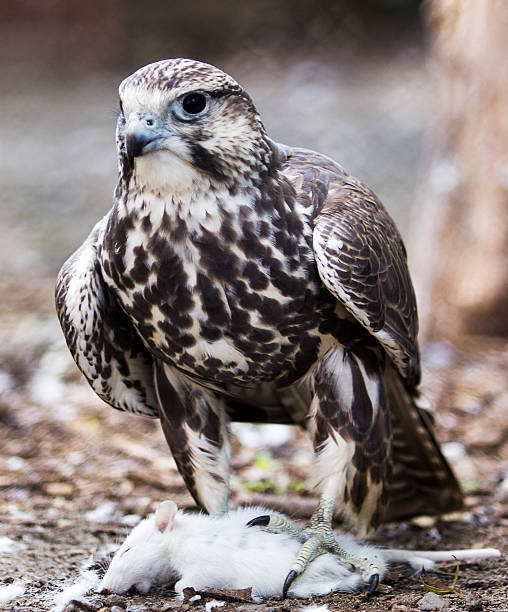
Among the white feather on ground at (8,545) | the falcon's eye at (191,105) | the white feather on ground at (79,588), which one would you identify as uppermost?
the falcon's eye at (191,105)

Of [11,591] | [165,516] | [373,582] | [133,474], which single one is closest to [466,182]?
[133,474]

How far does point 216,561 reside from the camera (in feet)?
8.39

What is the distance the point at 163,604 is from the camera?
2.46 m

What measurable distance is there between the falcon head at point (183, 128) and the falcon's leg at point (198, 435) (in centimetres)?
79

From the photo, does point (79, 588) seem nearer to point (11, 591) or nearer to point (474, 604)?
point (11, 591)

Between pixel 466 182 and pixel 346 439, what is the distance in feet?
8.38

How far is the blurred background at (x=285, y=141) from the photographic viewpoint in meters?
4.17

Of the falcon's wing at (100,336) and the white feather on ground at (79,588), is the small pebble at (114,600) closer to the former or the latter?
the white feather on ground at (79,588)

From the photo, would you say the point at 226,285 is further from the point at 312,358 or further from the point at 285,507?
the point at 285,507

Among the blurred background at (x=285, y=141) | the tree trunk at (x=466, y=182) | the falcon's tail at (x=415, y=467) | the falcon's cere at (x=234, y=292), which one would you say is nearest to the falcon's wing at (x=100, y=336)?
A: the falcon's cere at (x=234, y=292)

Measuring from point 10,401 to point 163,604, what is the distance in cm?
237

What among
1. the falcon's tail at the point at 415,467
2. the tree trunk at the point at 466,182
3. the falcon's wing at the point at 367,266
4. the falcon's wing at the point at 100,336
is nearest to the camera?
the falcon's wing at the point at 367,266

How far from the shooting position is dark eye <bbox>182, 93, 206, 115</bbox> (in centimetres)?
237

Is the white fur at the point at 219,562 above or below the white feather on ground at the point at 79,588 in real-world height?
above
